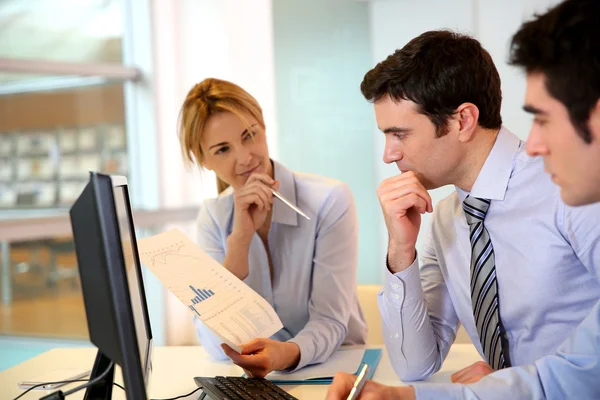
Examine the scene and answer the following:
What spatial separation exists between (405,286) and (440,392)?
0.38 m

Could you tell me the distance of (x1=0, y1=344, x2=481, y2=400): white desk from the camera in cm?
156

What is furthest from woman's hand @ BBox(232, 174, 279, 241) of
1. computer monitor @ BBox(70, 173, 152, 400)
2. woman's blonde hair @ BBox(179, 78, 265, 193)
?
computer monitor @ BBox(70, 173, 152, 400)

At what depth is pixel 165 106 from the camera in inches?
161

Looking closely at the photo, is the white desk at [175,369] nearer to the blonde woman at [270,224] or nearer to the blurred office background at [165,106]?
the blonde woman at [270,224]

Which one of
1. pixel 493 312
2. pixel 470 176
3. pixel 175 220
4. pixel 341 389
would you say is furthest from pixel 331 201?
pixel 175 220

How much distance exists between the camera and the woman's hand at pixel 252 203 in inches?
A: 78.7

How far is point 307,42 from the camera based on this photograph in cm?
413

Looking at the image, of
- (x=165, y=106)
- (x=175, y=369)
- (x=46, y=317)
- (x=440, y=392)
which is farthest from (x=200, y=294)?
(x=46, y=317)

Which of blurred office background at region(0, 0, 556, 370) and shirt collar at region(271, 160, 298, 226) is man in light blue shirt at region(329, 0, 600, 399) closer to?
shirt collar at region(271, 160, 298, 226)

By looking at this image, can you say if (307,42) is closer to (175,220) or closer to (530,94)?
(175,220)

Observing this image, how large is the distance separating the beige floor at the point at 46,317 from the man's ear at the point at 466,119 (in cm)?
282

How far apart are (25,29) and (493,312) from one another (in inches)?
122

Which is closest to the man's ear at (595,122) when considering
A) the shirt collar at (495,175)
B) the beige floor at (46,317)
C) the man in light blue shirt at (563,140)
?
the man in light blue shirt at (563,140)

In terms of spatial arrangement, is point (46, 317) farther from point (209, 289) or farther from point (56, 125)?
point (209, 289)
